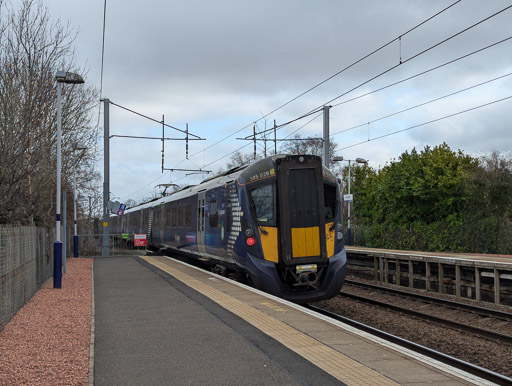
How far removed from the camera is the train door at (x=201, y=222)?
1800 cm

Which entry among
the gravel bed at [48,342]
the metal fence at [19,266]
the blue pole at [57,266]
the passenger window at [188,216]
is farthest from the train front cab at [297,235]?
the passenger window at [188,216]

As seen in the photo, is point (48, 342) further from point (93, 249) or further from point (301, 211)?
point (93, 249)

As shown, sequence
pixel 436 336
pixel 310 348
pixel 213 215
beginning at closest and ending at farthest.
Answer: pixel 310 348
pixel 436 336
pixel 213 215

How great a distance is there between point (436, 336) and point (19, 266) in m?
8.35

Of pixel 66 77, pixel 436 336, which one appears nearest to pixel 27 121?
pixel 66 77

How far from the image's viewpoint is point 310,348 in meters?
7.13

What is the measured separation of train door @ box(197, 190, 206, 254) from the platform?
632 centimetres

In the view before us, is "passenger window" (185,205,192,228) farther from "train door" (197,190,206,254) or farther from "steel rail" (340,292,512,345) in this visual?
"steel rail" (340,292,512,345)

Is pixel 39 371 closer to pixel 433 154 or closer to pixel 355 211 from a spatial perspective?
pixel 433 154

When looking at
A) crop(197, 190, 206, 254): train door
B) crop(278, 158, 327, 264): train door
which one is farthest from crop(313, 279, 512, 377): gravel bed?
crop(197, 190, 206, 254): train door

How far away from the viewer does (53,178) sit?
21.7 meters

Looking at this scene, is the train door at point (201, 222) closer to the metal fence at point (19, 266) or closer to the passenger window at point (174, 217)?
the metal fence at point (19, 266)

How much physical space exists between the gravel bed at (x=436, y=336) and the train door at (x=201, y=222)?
5043 millimetres

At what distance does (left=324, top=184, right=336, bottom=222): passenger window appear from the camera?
12.7 m
